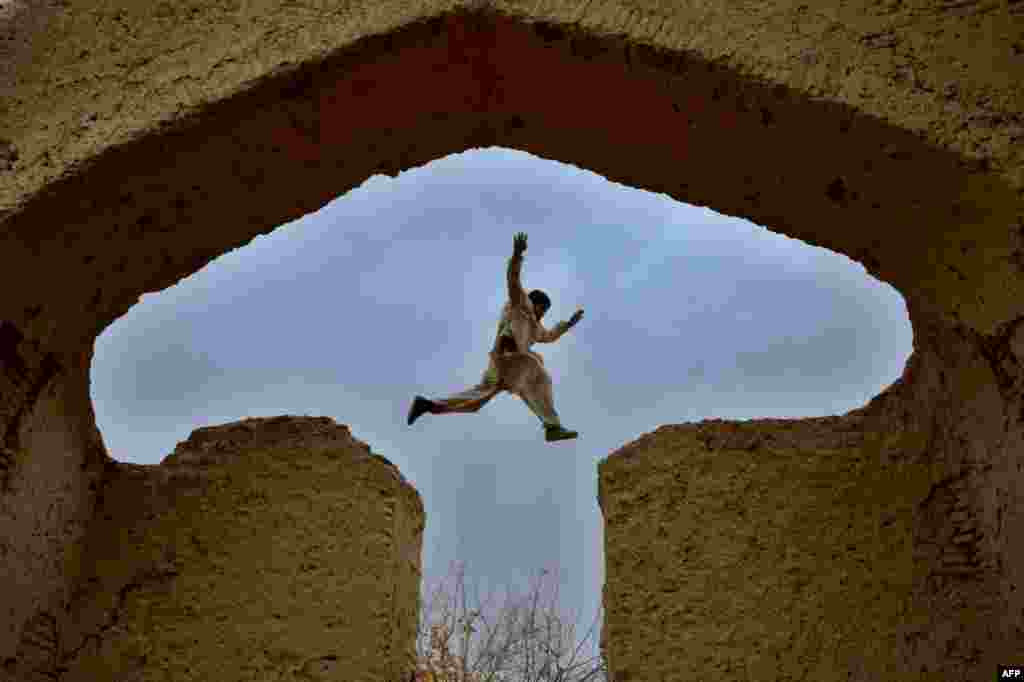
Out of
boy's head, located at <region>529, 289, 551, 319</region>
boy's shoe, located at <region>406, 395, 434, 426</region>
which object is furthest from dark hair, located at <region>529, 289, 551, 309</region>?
boy's shoe, located at <region>406, 395, 434, 426</region>

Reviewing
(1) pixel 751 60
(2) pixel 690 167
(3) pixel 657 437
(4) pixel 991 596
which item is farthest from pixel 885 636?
(1) pixel 751 60

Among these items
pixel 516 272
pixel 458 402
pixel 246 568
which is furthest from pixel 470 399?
pixel 246 568

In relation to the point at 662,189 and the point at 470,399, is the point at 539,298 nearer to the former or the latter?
the point at 470,399

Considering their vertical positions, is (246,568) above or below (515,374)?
below

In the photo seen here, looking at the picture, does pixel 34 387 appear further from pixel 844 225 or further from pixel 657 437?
pixel 844 225

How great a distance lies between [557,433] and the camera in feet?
15.4

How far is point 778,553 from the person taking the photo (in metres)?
3.32

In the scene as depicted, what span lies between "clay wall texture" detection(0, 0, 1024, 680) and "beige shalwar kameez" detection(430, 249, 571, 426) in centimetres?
128

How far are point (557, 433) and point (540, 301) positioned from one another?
36.0 inches

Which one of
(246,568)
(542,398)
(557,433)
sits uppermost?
(542,398)

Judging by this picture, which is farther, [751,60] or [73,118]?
[73,118]

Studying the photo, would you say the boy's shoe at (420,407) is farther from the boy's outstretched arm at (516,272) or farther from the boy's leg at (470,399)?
the boy's outstretched arm at (516,272)

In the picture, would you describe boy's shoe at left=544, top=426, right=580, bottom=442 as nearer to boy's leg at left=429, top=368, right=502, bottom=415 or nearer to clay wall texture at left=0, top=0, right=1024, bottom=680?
boy's leg at left=429, top=368, right=502, bottom=415

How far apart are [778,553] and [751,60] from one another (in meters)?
1.48
